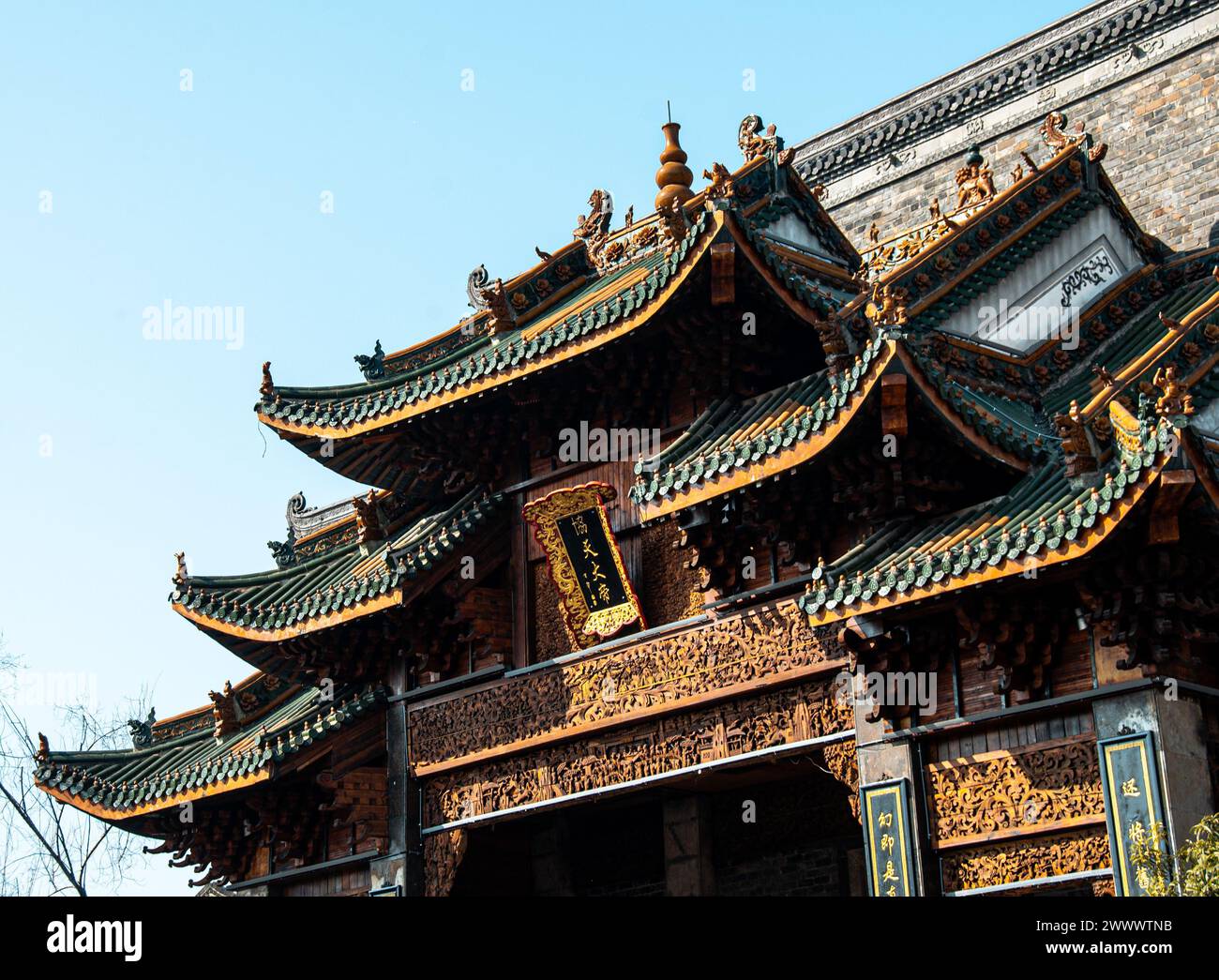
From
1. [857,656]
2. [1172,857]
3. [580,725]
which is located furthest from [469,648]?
[1172,857]

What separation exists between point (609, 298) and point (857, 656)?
3690mm

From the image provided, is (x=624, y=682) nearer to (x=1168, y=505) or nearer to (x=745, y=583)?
(x=745, y=583)

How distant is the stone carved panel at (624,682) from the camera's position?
11766mm

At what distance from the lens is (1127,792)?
9.83m

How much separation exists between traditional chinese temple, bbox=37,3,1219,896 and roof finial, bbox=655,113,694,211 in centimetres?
4

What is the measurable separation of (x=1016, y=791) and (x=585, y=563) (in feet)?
13.3

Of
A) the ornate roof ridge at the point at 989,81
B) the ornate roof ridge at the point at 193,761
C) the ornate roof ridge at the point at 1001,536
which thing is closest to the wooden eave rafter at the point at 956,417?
the ornate roof ridge at the point at 1001,536

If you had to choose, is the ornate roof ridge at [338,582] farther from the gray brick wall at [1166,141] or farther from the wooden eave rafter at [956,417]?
the gray brick wall at [1166,141]

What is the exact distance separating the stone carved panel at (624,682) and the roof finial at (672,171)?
4.11 metres

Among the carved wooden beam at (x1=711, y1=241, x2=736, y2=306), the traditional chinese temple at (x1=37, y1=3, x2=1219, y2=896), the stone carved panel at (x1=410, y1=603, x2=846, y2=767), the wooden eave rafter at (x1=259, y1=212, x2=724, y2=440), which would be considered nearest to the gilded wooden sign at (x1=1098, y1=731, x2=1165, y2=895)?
the traditional chinese temple at (x1=37, y1=3, x2=1219, y2=896)

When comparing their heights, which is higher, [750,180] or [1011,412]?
[750,180]

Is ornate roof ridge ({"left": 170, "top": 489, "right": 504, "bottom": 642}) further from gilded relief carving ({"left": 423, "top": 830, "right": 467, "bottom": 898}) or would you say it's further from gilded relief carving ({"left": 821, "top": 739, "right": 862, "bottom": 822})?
gilded relief carving ({"left": 821, "top": 739, "right": 862, "bottom": 822})

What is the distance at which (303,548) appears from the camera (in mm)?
16578
